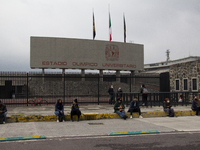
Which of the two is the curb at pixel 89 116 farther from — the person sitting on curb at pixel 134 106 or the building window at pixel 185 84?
the building window at pixel 185 84

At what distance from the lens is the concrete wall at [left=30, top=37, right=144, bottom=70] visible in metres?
39.2

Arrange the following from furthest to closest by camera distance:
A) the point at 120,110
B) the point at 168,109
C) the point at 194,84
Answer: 1. the point at 194,84
2. the point at 168,109
3. the point at 120,110

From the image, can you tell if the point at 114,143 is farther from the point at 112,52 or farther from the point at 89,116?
the point at 112,52

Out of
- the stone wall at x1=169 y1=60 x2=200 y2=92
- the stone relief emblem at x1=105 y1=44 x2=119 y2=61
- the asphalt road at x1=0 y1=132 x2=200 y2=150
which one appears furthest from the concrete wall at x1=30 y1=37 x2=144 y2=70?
the asphalt road at x1=0 y1=132 x2=200 y2=150

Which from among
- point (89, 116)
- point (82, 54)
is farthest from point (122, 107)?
point (82, 54)

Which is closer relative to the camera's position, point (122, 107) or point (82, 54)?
point (122, 107)

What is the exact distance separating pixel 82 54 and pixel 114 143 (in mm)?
34937

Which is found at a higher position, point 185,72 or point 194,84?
point 185,72

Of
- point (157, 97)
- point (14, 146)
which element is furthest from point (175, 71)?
point (14, 146)

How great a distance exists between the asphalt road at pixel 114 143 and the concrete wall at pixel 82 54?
33321mm

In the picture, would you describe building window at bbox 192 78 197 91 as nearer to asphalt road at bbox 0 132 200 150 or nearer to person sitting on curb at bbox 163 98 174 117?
person sitting on curb at bbox 163 98 174 117

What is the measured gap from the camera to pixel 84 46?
41250 millimetres

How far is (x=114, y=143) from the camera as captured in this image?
6.68m

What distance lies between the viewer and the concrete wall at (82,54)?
39219 mm
